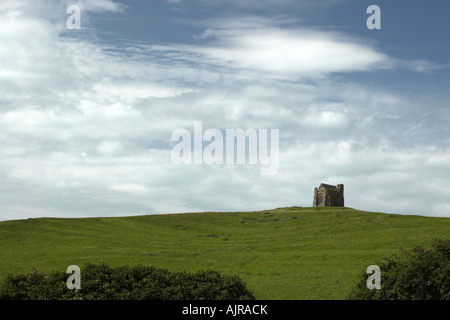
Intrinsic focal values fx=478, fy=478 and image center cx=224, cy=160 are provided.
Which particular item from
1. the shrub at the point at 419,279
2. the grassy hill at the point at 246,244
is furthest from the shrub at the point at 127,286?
the grassy hill at the point at 246,244

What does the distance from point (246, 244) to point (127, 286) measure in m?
59.4

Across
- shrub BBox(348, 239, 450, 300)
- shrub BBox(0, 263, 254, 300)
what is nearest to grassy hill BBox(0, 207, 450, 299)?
shrub BBox(348, 239, 450, 300)

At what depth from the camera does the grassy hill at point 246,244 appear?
192ft

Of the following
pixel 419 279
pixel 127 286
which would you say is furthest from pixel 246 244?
pixel 127 286

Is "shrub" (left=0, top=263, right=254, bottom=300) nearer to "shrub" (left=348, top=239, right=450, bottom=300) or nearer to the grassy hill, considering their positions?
"shrub" (left=348, top=239, right=450, bottom=300)

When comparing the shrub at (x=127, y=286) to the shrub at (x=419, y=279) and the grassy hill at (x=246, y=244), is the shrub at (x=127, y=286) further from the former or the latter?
the grassy hill at (x=246, y=244)

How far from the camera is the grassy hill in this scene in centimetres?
5841

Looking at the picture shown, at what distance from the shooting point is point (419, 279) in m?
34.5

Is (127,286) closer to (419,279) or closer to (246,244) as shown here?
(419,279)

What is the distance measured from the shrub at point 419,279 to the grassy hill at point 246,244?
12.7 metres

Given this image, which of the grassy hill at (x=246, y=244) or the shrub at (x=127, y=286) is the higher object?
the grassy hill at (x=246, y=244)

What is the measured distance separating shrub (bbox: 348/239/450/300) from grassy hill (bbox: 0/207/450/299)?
12.7 meters
